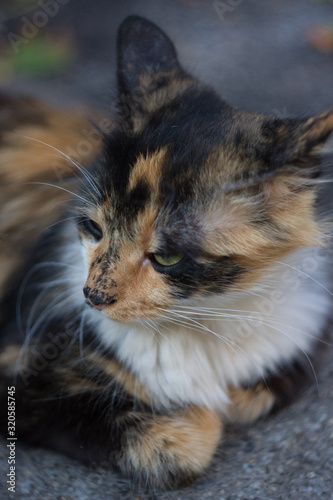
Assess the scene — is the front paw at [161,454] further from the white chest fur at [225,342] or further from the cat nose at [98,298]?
→ the cat nose at [98,298]

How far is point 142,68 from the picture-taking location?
1.03 meters

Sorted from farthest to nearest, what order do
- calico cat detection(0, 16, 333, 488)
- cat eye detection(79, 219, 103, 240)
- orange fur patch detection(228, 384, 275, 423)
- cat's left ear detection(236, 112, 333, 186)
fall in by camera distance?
orange fur patch detection(228, 384, 275, 423) → cat eye detection(79, 219, 103, 240) → calico cat detection(0, 16, 333, 488) → cat's left ear detection(236, 112, 333, 186)

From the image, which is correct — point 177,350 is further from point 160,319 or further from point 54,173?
point 54,173

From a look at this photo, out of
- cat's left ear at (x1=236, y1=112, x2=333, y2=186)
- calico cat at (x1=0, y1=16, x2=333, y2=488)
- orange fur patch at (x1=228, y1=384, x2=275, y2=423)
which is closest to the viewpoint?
cat's left ear at (x1=236, y1=112, x2=333, y2=186)

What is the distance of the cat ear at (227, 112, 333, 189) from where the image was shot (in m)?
0.72

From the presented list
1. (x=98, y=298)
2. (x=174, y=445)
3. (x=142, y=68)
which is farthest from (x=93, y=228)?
(x=174, y=445)

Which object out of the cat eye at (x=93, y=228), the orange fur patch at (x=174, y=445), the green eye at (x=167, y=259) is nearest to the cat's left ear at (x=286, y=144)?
the green eye at (x=167, y=259)

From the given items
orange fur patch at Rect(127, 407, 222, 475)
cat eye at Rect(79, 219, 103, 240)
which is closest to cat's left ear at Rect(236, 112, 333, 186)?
cat eye at Rect(79, 219, 103, 240)

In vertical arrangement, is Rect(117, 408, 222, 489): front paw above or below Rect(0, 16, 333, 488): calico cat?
below

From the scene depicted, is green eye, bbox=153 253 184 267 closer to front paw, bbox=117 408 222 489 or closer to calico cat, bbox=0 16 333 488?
calico cat, bbox=0 16 333 488

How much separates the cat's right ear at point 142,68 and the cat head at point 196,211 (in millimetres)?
100

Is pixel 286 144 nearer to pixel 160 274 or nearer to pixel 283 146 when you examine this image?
pixel 283 146

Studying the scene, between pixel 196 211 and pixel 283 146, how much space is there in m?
0.18

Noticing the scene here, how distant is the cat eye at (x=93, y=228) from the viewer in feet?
3.10
